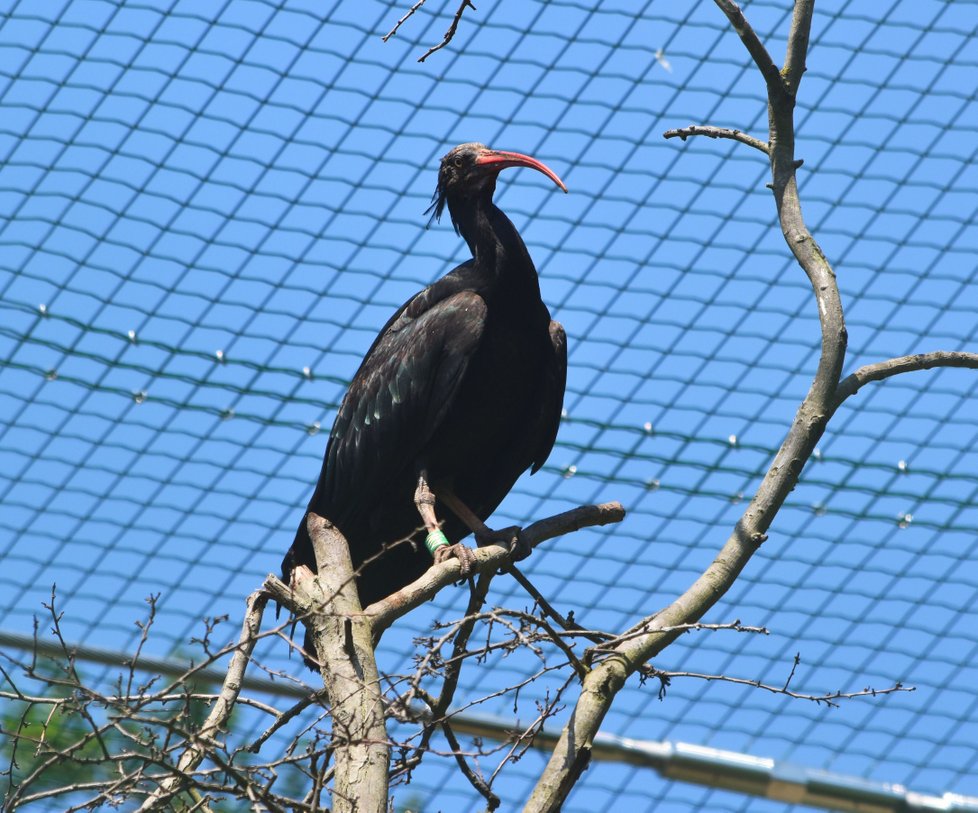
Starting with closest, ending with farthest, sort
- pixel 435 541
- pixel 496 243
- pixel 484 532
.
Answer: pixel 435 541, pixel 484 532, pixel 496 243

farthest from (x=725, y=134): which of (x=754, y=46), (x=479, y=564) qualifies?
(x=479, y=564)

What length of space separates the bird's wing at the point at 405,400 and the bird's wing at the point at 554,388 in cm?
32

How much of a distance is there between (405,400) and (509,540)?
0.68 metres

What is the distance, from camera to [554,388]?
5316 mm

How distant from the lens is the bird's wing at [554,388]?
5301 millimetres

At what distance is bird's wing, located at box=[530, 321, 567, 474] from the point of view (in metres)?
5.30

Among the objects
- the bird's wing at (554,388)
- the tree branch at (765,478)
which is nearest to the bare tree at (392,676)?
the tree branch at (765,478)

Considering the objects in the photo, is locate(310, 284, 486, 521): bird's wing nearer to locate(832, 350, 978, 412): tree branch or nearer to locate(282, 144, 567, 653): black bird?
locate(282, 144, 567, 653): black bird

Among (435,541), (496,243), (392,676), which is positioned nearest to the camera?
(392,676)

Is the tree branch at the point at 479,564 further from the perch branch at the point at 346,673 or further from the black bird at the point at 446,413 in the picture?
the black bird at the point at 446,413

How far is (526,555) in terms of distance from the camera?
15.1 feet

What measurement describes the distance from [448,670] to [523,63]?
4.64 meters

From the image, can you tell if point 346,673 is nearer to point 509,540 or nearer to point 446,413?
point 509,540

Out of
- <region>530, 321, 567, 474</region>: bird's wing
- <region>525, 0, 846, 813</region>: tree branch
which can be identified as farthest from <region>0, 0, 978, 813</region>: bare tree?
Result: <region>530, 321, 567, 474</region>: bird's wing
